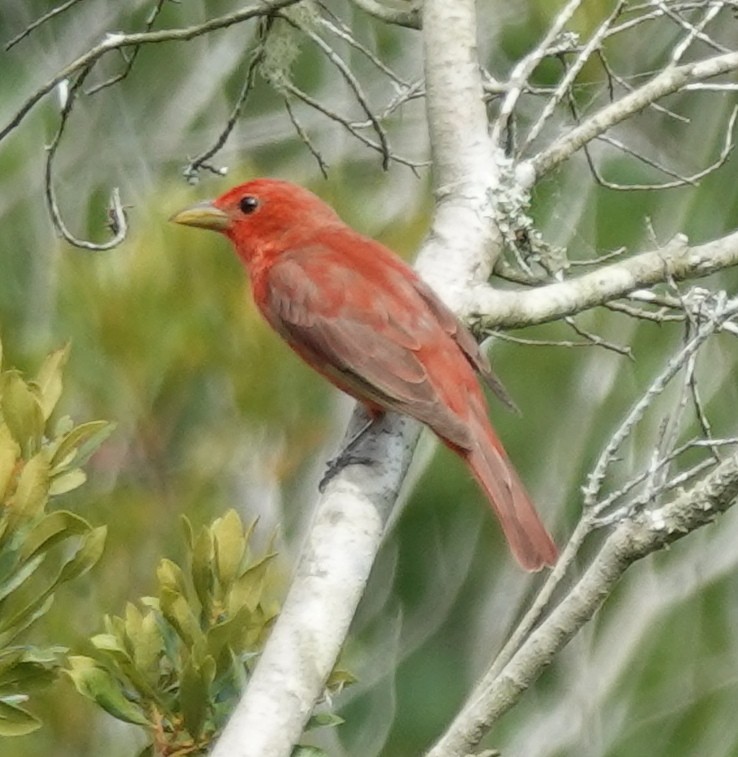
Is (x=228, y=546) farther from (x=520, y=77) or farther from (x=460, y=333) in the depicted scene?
(x=520, y=77)

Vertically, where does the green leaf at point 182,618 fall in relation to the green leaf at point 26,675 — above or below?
above

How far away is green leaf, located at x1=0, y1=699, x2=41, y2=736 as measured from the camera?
2.66m

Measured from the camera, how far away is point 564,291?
3.37 m

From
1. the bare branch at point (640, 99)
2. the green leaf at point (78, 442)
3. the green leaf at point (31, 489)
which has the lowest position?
the green leaf at point (31, 489)

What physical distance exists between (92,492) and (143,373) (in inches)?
14.2

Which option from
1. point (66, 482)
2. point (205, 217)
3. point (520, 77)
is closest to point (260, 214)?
point (205, 217)

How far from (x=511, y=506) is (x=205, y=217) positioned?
1476 mm

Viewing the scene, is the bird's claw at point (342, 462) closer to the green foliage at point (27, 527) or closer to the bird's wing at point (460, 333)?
the bird's wing at point (460, 333)

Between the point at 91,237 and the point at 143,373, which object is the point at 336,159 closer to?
the point at 91,237

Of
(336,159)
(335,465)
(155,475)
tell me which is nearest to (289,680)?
(335,465)

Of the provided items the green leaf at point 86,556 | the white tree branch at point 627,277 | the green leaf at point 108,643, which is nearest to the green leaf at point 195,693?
the green leaf at point 108,643

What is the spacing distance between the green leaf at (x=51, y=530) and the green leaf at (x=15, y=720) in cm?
25

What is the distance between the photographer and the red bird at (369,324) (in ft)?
12.4

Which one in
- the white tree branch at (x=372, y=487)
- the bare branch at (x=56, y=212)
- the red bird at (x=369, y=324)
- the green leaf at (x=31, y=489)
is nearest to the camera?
the white tree branch at (x=372, y=487)
